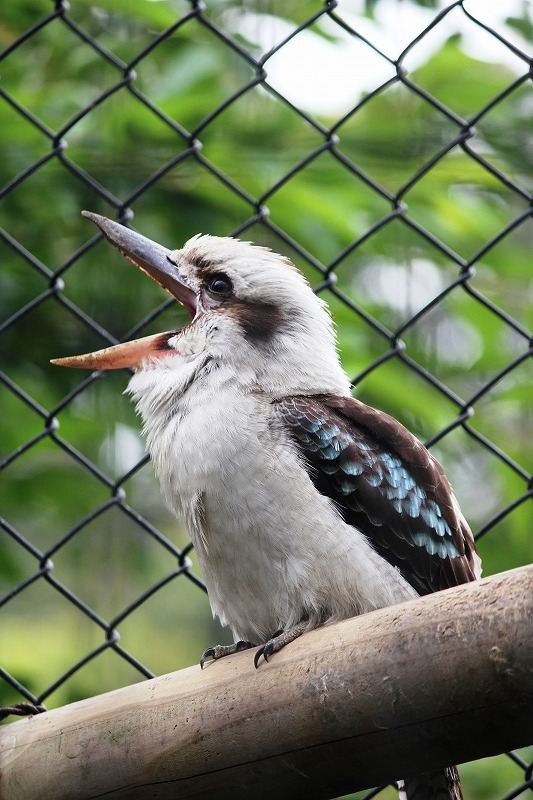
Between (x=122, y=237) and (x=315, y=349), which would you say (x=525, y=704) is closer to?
(x=315, y=349)

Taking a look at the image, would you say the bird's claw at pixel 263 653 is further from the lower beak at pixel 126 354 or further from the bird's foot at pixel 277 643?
the lower beak at pixel 126 354

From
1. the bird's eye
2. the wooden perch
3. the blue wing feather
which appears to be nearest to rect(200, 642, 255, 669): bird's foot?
the wooden perch

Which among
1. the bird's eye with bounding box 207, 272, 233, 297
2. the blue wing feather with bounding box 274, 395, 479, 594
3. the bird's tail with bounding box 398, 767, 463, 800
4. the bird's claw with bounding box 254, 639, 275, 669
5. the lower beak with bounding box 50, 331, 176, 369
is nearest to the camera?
the bird's claw with bounding box 254, 639, 275, 669

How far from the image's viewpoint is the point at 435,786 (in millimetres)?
1598

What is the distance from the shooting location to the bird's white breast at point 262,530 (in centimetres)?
162

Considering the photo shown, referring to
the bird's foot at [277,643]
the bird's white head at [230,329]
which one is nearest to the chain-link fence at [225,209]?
the bird's white head at [230,329]

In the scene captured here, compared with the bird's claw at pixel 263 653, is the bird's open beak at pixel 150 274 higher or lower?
higher

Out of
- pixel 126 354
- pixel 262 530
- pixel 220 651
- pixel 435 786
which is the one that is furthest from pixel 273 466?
pixel 435 786

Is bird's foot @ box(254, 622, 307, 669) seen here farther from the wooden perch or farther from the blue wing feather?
the blue wing feather

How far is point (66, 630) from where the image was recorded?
551cm

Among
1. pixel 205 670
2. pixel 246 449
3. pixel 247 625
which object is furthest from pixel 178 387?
pixel 205 670

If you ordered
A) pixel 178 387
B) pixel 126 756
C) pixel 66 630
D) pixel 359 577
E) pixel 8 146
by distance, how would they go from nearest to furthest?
pixel 126 756 → pixel 359 577 → pixel 178 387 → pixel 8 146 → pixel 66 630

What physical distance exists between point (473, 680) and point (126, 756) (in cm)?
51

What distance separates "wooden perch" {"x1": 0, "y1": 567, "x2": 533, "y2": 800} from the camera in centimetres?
114
